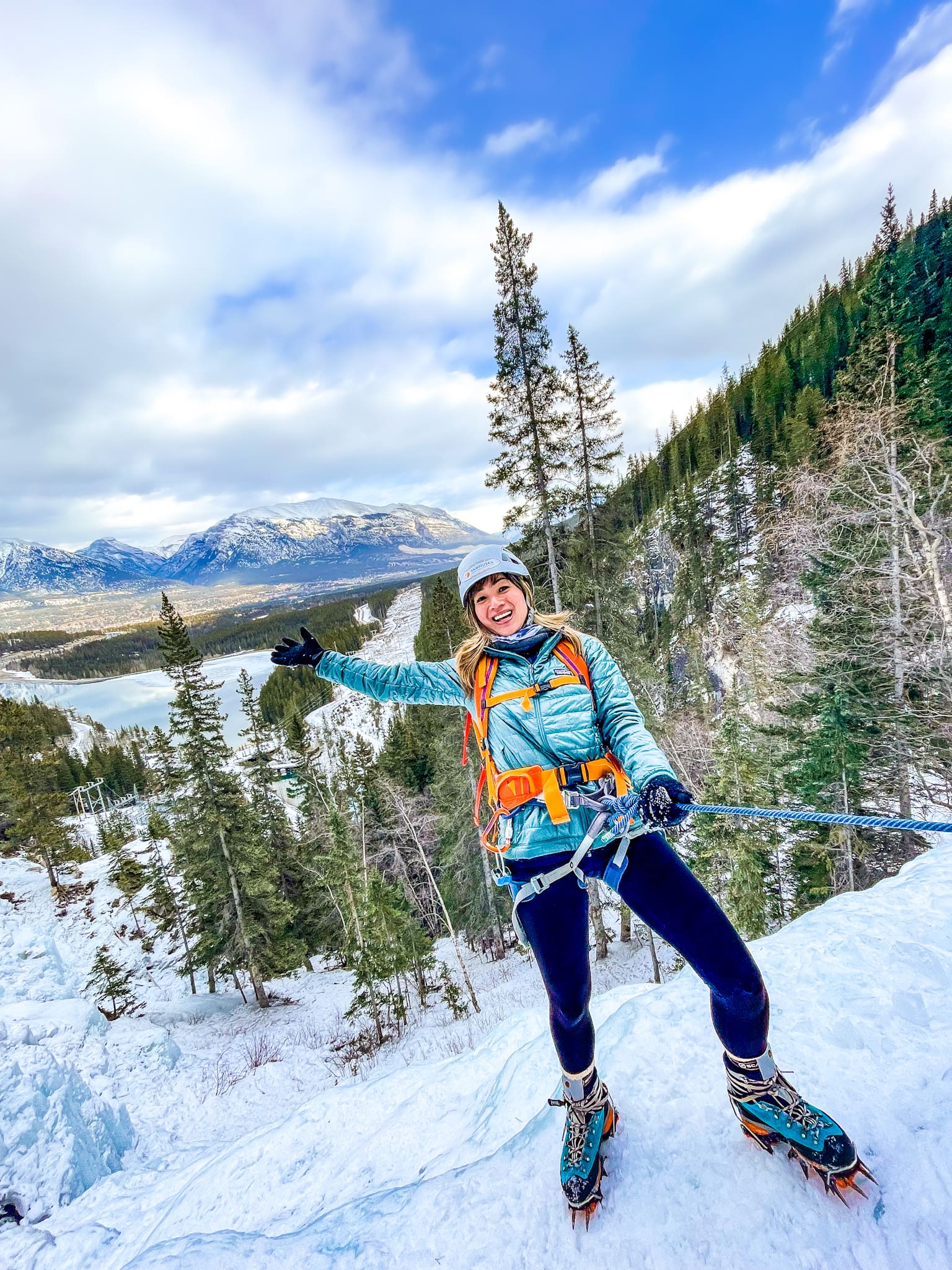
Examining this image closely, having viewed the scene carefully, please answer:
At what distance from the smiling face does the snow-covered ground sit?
2787cm

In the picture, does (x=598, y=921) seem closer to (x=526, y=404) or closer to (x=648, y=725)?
(x=648, y=725)

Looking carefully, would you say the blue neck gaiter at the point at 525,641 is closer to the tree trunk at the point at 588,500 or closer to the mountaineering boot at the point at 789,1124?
the mountaineering boot at the point at 789,1124

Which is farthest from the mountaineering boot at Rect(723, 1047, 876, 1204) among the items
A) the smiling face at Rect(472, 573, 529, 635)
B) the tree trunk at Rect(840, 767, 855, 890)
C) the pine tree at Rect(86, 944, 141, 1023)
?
the pine tree at Rect(86, 944, 141, 1023)

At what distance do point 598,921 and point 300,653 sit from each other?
14658mm

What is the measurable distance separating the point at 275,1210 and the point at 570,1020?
2.91 meters

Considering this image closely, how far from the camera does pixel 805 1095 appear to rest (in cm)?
281

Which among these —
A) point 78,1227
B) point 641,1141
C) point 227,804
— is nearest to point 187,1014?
point 227,804

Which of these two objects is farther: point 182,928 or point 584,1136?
point 182,928

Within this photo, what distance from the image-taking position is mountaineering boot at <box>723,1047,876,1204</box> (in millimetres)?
2174

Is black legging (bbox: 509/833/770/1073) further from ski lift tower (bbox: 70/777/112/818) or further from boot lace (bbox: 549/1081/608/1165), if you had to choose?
ski lift tower (bbox: 70/777/112/818)

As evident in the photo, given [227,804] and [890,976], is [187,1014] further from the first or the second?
[890,976]

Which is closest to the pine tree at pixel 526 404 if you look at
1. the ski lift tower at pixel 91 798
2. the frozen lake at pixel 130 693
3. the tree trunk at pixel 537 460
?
the tree trunk at pixel 537 460

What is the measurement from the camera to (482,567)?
324 cm

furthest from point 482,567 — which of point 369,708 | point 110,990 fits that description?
point 369,708
